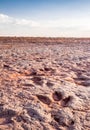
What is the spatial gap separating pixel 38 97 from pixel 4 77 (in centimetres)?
140

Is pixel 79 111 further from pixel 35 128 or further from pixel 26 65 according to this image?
pixel 26 65

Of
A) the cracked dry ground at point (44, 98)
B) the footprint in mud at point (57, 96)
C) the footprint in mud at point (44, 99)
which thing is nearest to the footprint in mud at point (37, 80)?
the cracked dry ground at point (44, 98)

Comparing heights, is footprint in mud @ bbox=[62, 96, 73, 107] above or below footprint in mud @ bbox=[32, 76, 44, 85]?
below

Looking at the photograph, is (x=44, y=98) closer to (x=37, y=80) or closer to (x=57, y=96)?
(x=57, y=96)

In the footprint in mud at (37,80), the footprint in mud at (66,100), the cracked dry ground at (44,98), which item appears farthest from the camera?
the footprint in mud at (37,80)

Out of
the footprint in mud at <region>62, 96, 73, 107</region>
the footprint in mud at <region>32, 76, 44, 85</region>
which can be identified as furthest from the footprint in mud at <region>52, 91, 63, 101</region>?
the footprint in mud at <region>32, 76, 44, 85</region>

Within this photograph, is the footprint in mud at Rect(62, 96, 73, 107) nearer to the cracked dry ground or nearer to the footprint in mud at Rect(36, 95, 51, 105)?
the cracked dry ground

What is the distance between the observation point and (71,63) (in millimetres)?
8211

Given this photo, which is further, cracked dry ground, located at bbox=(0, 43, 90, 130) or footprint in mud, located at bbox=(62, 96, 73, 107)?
footprint in mud, located at bbox=(62, 96, 73, 107)

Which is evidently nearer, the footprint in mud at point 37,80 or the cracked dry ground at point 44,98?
the cracked dry ground at point 44,98

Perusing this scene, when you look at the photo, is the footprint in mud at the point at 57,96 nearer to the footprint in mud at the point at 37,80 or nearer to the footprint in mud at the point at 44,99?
the footprint in mud at the point at 44,99

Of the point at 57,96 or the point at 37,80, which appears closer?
the point at 57,96

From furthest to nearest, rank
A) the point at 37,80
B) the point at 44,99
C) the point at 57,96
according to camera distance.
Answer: the point at 37,80 < the point at 57,96 < the point at 44,99

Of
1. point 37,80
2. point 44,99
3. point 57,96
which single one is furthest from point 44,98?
point 37,80
